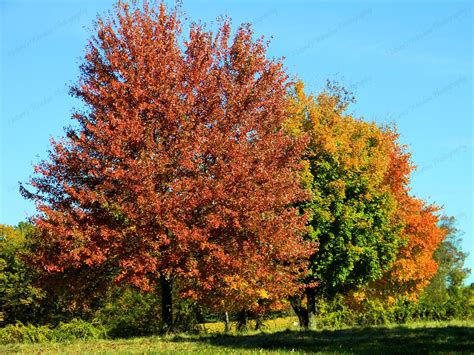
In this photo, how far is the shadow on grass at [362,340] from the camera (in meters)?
15.6

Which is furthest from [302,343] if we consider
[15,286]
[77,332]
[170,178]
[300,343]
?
[15,286]

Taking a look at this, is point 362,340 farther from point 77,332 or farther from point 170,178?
point 77,332

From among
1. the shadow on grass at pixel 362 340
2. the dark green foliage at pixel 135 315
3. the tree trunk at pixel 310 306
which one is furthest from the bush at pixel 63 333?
the shadow on grass at pixel 362 340

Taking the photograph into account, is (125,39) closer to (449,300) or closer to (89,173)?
(89,173)

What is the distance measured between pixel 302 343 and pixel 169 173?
8.43 metres

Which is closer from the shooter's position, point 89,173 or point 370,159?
point 89,173

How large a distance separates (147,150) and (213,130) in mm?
2784

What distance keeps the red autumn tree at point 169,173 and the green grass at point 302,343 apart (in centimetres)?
311

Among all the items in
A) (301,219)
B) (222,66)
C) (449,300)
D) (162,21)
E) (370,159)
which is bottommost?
(449,300)

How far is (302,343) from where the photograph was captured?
57.5ft

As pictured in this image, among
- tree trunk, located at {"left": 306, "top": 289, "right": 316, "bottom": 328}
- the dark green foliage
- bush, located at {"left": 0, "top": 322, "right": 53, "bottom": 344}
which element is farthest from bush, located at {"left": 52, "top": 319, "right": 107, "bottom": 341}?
tree trunk, located at {"left": 306, "top": 289, "right": 316, "bottom": 328}

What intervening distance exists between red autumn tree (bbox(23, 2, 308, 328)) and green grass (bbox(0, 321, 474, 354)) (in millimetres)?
3115

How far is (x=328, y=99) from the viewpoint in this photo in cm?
3509

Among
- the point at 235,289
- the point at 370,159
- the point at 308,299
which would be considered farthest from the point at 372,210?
the point at 235,289
